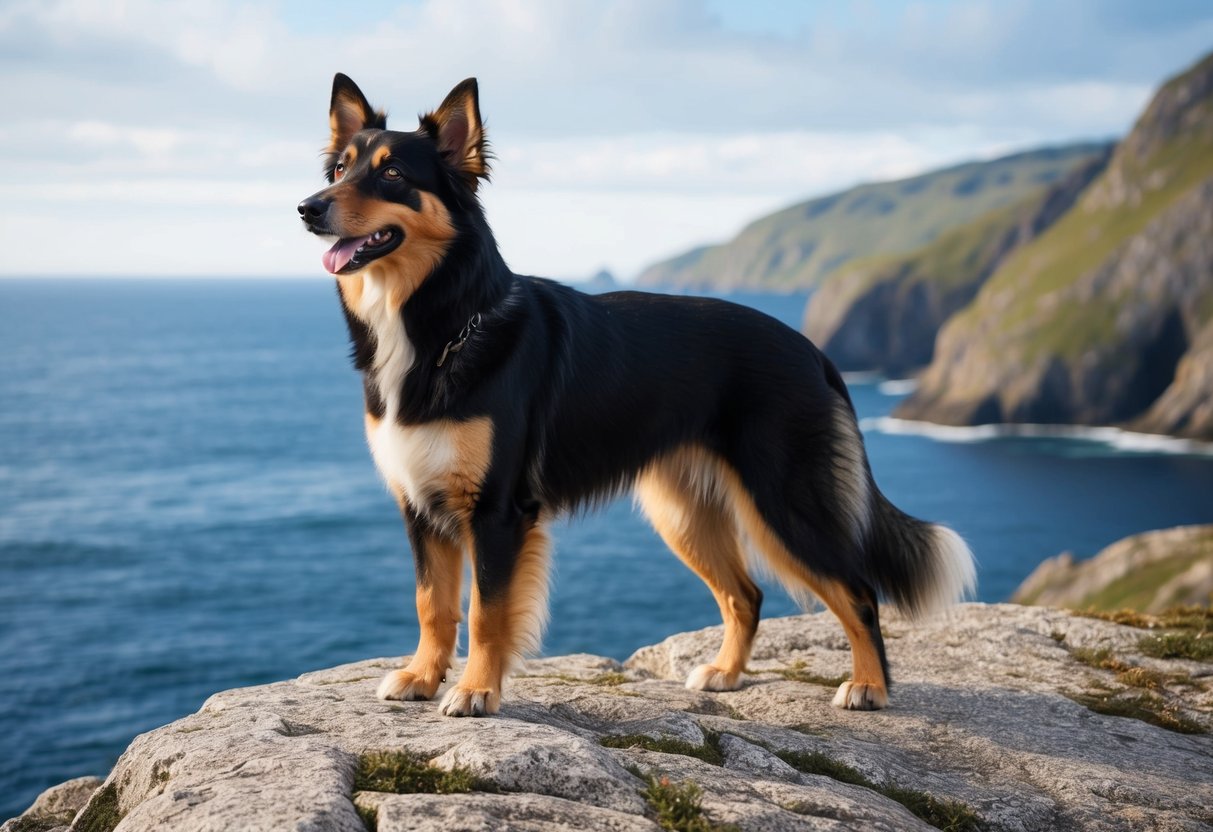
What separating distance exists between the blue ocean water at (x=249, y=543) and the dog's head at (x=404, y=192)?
23766 millimetres

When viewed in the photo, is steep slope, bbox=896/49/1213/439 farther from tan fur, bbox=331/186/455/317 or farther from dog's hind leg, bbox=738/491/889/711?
tan fur, bbox=331/186/455/317

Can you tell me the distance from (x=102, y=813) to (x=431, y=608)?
2.15 metres

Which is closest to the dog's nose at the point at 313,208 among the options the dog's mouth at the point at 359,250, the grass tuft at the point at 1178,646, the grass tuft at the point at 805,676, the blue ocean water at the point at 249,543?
the dog's mouth at the point at 359,250

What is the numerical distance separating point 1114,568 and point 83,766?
143 feet

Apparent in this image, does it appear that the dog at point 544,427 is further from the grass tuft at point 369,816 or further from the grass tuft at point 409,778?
the grass tuft at point 369,816

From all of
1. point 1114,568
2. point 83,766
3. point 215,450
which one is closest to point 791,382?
point 83,766

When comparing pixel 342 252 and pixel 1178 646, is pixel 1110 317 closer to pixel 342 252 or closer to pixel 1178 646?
pixel 1178 646

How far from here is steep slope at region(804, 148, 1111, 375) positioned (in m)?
169

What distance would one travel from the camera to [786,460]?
7.57 m

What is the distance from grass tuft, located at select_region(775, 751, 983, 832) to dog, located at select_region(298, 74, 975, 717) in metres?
1.51

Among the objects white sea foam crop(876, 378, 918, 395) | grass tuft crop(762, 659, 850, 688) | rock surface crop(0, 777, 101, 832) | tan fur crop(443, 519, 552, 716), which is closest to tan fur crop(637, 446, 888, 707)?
grass tuft crop(762, 659, 850, 688)

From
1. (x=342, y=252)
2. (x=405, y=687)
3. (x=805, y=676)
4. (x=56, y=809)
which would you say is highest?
(x=342, y=252)

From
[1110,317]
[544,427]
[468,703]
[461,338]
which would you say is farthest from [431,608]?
[1110,317]

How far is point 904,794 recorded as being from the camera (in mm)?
6004
